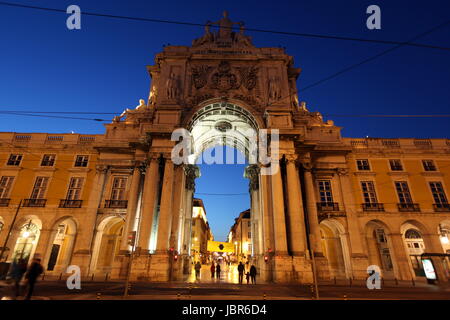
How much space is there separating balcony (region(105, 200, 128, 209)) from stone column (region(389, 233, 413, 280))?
29.5 metres

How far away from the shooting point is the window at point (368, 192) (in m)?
28.0

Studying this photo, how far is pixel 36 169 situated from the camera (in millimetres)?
29047

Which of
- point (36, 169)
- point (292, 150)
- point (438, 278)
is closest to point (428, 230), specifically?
point (438, 278)

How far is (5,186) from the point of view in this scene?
28312mm

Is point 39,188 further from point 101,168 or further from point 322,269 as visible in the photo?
point 322,269

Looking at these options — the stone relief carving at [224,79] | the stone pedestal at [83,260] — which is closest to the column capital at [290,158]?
the stone relief carving at [224,79]

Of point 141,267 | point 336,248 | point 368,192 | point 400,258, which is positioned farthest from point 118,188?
point 400,258

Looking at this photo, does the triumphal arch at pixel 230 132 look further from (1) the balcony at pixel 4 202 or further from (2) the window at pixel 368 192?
(1) the balcony at pixel 4 202

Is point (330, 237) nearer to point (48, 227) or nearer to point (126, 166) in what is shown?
point (126, 166)

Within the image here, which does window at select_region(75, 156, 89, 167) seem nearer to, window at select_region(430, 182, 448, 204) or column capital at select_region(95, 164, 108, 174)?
column capital at select_region(95, 164, 108, 174)

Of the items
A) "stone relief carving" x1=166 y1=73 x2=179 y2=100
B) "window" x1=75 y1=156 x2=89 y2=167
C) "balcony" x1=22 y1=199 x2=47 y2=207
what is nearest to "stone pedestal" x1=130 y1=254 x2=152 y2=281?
"balcony" x1=22 y1=199 x2=47 y2=207

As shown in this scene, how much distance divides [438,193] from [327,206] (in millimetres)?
12826

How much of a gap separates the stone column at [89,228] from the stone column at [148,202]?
651cm

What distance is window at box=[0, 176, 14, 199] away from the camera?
27.9 metres
